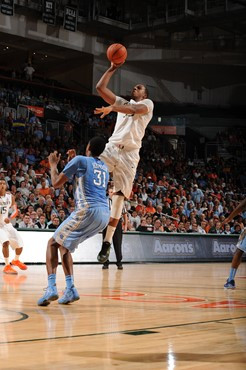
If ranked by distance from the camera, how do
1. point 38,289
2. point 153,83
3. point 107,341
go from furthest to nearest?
point 153,83, point 38,289, point 107,341

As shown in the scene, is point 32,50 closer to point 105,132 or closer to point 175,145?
point 105,132

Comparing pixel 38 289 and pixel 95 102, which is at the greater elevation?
pixel 95 102

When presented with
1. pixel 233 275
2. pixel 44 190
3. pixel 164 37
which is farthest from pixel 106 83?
pixel 164 37

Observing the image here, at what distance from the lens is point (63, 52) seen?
31109 mm

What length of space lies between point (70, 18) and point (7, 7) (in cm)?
351

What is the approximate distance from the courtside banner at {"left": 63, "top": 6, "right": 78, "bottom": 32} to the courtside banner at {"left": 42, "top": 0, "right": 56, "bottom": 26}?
2.37ft

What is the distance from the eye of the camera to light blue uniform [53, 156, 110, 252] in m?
6.96

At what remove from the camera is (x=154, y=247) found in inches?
762

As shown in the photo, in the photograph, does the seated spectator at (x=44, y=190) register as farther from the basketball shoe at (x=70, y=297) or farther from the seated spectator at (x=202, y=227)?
the basketball shoe at (x=70, y=297)

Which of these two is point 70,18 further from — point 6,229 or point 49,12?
point 6,229

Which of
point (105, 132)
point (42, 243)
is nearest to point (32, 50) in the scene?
point (105, 132)

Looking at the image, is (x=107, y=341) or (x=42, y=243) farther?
(x=42, y=243)

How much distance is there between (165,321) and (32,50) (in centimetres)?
2663

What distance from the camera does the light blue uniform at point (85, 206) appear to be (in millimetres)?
6961
